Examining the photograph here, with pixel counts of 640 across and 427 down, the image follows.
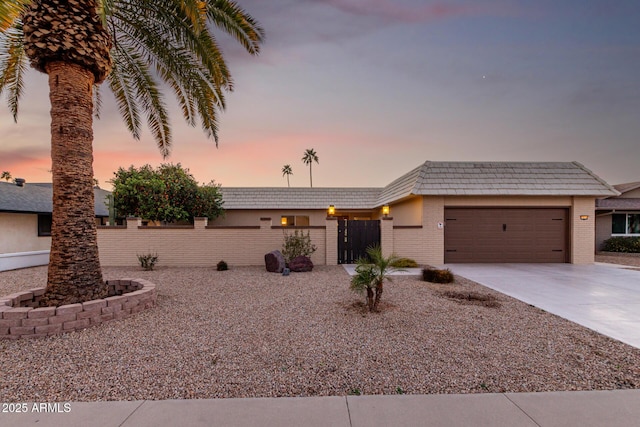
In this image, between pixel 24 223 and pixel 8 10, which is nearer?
pixel 8 10

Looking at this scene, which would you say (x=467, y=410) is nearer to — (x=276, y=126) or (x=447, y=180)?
(x=447, y=180)

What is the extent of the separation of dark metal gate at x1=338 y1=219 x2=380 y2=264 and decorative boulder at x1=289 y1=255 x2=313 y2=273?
210cm

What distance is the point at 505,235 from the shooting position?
12.6 m

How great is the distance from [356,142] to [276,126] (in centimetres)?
A: 535

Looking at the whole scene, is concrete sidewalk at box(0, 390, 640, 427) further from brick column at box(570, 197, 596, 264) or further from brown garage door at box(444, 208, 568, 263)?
brick column at box(570, 197, 596, 264)

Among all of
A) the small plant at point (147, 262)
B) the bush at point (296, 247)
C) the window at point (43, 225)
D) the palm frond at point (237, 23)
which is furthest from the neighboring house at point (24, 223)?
the palm frond at point (237, 23)

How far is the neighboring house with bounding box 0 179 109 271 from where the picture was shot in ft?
43.1

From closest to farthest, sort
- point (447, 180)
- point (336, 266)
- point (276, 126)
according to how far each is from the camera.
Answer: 1. point (336, 266)
2. point (447, 180)
3. point (276, 126)

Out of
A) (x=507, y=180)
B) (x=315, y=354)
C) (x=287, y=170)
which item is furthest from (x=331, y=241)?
(x=287, y=170)

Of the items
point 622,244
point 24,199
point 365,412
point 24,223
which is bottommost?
point 365,412

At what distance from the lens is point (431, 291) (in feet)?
24.0

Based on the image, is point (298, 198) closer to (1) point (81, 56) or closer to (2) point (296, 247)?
(2) point (296, 247)

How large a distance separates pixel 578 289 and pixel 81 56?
13.2 meters

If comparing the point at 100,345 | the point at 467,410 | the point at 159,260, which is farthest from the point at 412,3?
the point at 159,260
